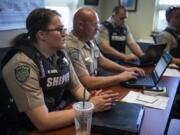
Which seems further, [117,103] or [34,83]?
[117,103]

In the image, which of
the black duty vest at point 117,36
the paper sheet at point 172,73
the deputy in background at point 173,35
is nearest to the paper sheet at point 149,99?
the paper sheet at point 172,73

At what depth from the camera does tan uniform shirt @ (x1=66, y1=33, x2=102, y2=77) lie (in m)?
1.89

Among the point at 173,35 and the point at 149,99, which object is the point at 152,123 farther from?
the point at 173,35

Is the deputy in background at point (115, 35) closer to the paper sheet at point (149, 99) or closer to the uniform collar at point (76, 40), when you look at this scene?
the uniform collar at point (76, 40)

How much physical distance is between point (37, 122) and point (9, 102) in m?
0.22

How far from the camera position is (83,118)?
105cm

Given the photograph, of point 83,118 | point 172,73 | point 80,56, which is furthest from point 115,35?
point 83,118

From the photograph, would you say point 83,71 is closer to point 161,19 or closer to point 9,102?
point 9,102

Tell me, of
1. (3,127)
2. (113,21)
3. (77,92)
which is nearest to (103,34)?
(113,21)

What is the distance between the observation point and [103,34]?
3.37 metres

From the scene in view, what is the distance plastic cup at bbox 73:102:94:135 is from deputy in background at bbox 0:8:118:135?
15cm

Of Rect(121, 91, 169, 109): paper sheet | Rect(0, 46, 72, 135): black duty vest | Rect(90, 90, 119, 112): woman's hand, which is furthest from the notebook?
Rect(0, 46, 72, 135): black duty vest

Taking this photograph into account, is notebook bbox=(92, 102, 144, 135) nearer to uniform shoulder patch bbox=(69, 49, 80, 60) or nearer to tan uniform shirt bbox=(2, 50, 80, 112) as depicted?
tan uniform shirt bbox=(2, 50, 80, 112)

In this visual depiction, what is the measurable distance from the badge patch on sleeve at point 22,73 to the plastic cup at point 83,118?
33 cm
